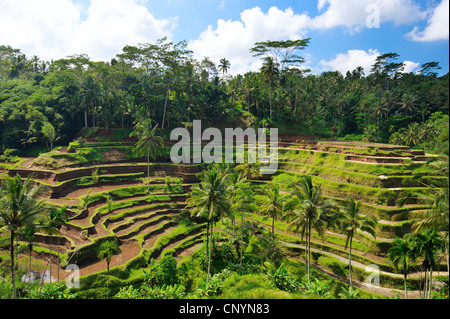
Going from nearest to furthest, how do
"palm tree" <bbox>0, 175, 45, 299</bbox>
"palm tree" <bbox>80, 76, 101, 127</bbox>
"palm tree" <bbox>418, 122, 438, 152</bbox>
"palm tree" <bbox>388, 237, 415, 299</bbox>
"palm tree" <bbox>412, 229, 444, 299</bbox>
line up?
"palm tree" <bbox>0, 175, 45, 299</bbox>, "palm tree" <bbox>412, 229, 444, 299</bbox>, "palm tree" <bbox>388, 237, 415, 299</bbox>, "palm tree" <bbox>80, 76, 101, 127</bbox>, "palm tree" <bbox>418, 122, 438, 152</bbox>

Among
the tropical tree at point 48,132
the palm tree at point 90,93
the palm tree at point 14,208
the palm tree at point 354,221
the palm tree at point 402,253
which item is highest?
the palm tree at point 90,93

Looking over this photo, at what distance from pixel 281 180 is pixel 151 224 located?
74.0 ft

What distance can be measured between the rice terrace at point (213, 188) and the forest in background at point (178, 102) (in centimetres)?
46

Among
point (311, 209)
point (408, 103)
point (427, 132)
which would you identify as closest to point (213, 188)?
point (311, 209)

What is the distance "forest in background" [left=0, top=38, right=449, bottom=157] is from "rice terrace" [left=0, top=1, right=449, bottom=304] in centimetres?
46

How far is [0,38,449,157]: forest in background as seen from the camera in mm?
51531

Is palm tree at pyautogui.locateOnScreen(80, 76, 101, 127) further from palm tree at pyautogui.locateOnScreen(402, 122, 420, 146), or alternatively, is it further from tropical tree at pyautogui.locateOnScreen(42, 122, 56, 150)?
palm tree at pyautogui.locateOnScreen(402, 122, 420, 146)

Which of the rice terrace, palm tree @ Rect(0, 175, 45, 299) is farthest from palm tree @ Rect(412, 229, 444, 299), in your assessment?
palm tree @ Rect(0, 175, 45, 299)

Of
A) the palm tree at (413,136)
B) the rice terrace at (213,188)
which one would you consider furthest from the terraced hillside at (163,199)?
the palm tree at (413,136)

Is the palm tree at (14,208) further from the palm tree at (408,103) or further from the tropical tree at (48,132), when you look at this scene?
the palm tree at (408,103)

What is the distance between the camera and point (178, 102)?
5991cm

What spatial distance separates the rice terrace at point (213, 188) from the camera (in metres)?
18.8
